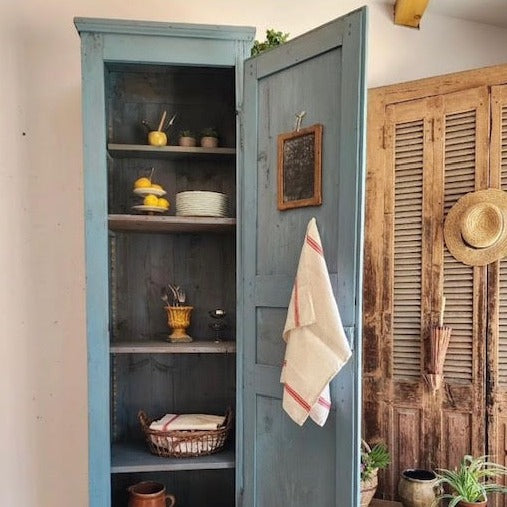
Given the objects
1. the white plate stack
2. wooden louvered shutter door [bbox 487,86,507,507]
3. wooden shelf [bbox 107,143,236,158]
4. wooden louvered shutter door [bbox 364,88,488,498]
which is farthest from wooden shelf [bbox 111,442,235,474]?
wooden shelf [bbox 107,143,236,158]

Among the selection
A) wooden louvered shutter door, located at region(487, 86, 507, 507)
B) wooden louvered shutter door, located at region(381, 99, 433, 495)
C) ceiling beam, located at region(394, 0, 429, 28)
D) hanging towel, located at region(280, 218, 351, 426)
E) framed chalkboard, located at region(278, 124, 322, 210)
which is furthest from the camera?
ceiling beam, located at region(394, 0, 429, 28)

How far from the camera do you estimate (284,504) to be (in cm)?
158

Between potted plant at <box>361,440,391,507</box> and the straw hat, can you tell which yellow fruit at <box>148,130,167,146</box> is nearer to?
the straw hat

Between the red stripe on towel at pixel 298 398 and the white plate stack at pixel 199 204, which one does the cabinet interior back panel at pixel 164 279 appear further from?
the red stripe on towel at pixel 298 398

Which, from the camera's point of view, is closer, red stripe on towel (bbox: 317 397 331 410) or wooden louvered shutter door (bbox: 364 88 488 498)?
red stripe on towel (bbox: 317 397 331 410)

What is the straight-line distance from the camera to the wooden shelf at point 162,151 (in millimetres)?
1816

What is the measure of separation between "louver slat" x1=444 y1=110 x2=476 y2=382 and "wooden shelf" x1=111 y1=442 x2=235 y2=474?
950 mm

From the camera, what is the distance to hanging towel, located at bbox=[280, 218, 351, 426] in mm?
1379

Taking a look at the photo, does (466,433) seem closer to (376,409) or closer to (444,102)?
(376,409)

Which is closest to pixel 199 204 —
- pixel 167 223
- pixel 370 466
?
pixel 167 223

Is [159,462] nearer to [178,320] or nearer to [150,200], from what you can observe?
[178,320]

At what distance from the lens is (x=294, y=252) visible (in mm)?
1564

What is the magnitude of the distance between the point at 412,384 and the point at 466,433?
0.27 meters

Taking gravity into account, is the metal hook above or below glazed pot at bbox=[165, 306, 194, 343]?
above
